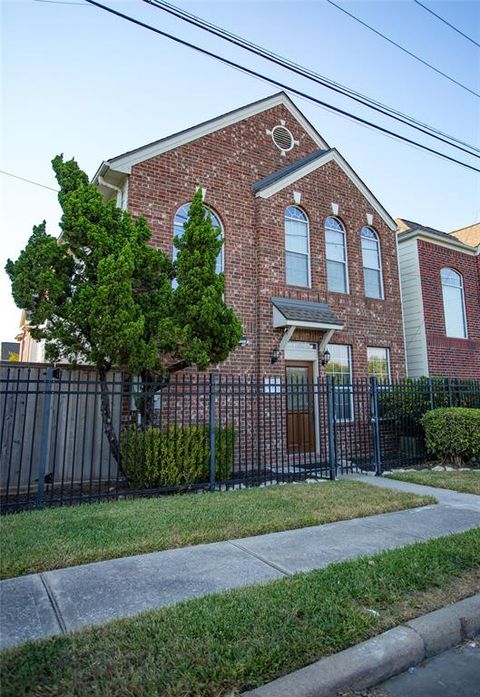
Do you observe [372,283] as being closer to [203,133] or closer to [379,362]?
[379,362]

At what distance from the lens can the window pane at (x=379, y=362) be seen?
12.7 metres

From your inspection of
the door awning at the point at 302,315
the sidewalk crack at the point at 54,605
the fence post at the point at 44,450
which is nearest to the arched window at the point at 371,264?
Result: the door awning at the point at 302,315

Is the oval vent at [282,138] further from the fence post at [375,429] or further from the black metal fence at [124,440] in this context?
the fence post at [375,429]

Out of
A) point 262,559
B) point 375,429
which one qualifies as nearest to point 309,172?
point 375,429

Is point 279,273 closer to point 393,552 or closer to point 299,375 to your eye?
point 299,375

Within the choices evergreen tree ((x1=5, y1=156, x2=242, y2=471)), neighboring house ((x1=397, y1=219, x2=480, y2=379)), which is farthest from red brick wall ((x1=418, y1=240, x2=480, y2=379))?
evergreen tree ((x1=5, y1=156, x2=242, y2=471))

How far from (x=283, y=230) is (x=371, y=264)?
3.36 m

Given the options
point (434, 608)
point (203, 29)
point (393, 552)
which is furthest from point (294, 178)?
point (434, 608)

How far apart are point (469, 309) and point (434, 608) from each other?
14173mm

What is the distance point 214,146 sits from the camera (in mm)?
11414

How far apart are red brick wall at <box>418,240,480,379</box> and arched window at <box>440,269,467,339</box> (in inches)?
6.5

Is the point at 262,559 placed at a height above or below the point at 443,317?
below

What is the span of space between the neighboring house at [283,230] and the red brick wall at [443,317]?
120 centimetres

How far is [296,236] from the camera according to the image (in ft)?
39.8
